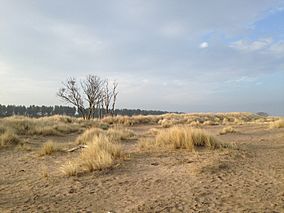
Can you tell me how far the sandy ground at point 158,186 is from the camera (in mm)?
4906

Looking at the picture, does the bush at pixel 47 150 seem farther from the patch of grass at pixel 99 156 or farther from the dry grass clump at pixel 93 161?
the dry grass clump at pixel 93 161

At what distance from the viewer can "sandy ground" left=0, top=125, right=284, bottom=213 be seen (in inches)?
193

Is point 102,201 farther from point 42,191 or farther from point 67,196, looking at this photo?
point 42,191

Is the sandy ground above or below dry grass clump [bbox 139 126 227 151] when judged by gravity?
below

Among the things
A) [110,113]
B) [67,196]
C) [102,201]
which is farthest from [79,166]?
[110,113]

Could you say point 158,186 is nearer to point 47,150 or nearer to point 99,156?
point 99,156

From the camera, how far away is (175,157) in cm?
888

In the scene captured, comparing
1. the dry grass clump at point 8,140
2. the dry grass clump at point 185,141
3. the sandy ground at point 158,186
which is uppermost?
the dry grass clump at point 185,141

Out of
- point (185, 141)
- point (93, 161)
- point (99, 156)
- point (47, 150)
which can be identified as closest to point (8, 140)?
point (47, 150)

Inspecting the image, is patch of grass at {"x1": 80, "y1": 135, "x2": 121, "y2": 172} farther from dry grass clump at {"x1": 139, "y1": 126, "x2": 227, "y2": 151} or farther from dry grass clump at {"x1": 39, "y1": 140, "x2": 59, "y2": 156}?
dry grass clump at {"x1": 39, "y1": 140, "x2": 59, "y2": 156}

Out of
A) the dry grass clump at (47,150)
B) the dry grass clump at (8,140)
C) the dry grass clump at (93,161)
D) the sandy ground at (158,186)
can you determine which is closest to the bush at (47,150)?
the dry grass clump at (47,150)

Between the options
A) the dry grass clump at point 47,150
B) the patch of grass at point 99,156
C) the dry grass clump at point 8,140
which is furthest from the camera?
the dry grass clump at point 8,140

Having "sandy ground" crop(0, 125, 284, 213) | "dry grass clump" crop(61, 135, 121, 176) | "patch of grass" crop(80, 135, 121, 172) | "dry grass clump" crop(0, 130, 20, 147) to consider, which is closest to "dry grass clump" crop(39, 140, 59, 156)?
"sandy ground" crop(0, 125, 284, 213)

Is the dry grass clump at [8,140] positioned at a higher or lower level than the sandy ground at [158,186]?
higher
